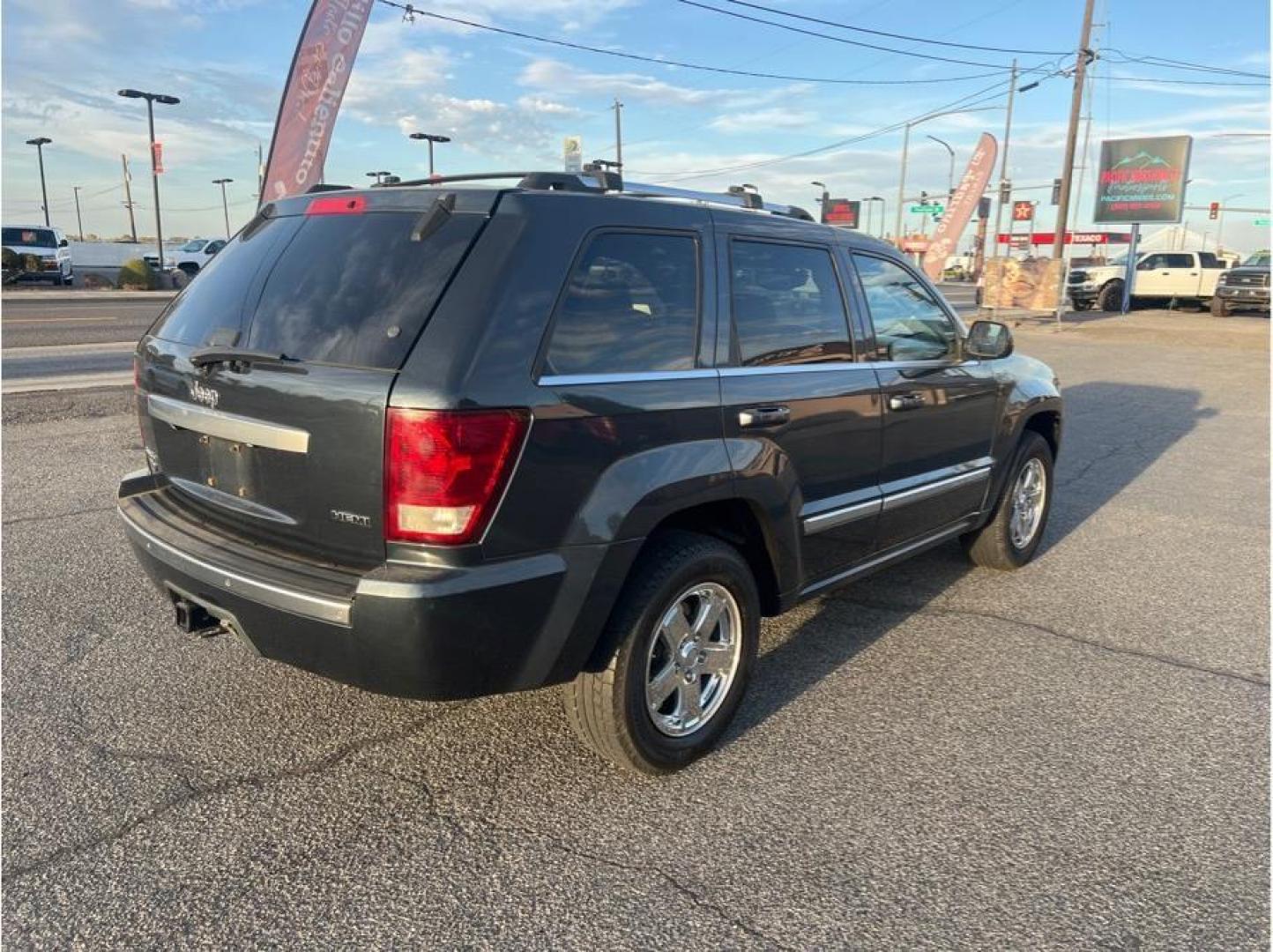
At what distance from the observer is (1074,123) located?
78.4 ft

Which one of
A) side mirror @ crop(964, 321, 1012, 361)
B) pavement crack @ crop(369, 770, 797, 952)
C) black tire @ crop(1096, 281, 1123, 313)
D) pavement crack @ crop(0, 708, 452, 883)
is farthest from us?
black tire @ crop(1096, 281, 1123, 313)

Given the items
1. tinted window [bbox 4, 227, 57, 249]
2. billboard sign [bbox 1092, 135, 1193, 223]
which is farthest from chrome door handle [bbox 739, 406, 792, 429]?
tinted window [bbox 4, 227, 57, 249]

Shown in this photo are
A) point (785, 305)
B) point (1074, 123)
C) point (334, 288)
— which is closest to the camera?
point (334, 288)

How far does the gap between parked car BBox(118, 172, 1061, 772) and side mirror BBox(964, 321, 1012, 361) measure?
1.09 metres

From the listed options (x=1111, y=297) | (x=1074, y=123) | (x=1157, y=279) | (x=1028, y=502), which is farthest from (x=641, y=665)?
(x=1157, y=279)

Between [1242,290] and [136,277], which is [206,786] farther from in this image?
[1242,290]

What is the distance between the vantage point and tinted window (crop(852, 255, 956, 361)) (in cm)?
401

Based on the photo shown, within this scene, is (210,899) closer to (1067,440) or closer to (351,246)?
(351,246)

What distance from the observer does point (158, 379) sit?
10.7 ft

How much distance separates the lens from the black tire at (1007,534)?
505 cm

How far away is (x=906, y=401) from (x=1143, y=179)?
3102 centimetres

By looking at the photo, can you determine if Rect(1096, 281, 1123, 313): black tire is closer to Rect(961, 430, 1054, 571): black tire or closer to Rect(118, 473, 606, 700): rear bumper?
Rect(961, 430, 1054, 571): black tire

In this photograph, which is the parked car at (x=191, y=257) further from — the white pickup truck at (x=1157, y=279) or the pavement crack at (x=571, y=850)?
the pavement crack at (x=571, y=850)

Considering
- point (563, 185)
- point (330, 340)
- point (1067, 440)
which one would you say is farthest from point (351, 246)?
point (1067, 440)
